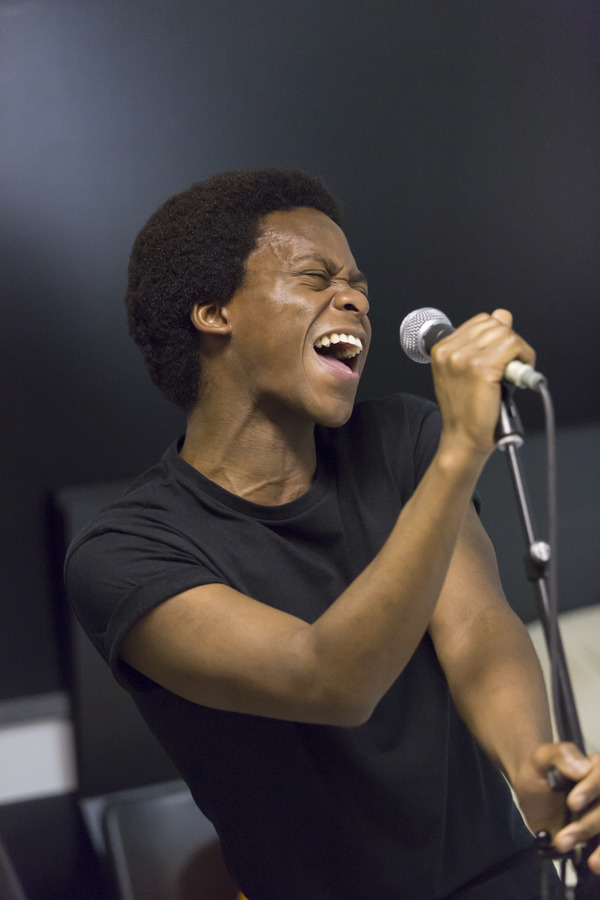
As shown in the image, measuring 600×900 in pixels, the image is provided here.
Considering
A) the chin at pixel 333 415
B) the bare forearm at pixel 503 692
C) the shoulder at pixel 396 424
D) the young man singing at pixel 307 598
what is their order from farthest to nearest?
1. the shoulder at pixel 396 424
2. the chin at pixel 333 415
3. the bare forearm at pixel 503 692
4. the young man singing at pixel 307 598

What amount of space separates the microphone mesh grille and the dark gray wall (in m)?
1.31

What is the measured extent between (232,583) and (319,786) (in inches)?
11.6

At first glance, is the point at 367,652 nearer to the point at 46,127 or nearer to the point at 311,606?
the point at 311,606

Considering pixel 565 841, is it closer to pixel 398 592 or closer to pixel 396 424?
pixel 398 592

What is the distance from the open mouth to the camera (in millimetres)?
1234

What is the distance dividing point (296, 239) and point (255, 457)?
33cm

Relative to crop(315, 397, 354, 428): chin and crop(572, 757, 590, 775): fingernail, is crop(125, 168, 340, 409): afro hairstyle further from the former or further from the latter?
crop(572, 757, 590, 775): fingernail

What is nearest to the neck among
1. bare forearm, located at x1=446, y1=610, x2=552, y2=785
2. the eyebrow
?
the eyebrow

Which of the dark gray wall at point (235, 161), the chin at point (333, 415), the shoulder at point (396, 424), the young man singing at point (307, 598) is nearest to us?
the young man singing at point (307, 598)

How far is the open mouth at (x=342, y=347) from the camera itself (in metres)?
1.23

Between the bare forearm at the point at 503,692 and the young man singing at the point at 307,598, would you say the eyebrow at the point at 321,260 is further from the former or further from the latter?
the bare forearm at the point at 503,692

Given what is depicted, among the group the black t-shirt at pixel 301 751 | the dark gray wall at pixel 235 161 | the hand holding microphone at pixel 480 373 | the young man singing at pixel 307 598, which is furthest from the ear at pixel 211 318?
the dark gray wall at pixel 235 161

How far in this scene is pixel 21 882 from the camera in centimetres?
208

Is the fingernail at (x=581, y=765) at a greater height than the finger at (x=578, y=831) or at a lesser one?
greater
